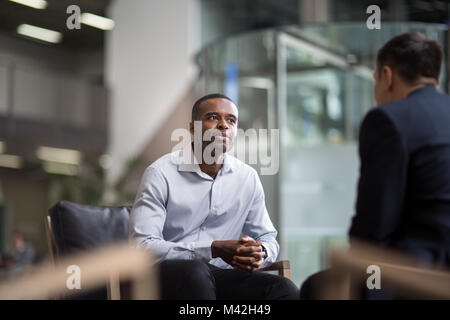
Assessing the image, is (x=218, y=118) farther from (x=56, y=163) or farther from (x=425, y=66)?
(x=56, y=163)

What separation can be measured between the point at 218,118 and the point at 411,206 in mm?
729

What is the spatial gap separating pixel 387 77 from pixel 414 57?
0.29 feet

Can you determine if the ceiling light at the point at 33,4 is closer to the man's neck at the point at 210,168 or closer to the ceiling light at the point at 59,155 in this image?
the man's neck at the point at 210,168

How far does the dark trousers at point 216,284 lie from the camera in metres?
1.83

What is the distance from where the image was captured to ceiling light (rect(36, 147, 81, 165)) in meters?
12.6

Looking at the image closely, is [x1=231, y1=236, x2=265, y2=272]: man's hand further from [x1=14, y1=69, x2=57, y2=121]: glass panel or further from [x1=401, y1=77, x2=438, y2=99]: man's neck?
[x1=14, y1=69, x2=57, y2=121]: glass panel

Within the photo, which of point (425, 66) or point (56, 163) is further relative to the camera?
point (56, 163)

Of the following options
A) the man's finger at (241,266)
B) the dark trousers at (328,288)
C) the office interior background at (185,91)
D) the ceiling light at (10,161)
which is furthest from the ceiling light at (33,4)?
the ceiling light at (10,161)

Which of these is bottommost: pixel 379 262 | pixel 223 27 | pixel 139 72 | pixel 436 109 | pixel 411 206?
pixel 379 262

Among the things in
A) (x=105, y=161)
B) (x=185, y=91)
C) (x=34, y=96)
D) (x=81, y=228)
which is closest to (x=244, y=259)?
(x=81, y=228)

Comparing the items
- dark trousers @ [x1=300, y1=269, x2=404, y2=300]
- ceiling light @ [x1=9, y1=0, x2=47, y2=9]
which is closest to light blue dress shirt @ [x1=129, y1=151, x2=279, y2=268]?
dark trousers @ [x1=300, y1=269, x2=404, y2=300]

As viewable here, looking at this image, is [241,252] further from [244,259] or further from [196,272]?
[196,272]

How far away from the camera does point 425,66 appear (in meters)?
1.72
